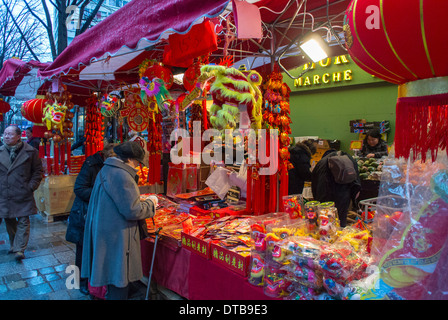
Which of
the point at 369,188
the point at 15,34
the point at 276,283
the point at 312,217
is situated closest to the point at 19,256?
the point at 276,283

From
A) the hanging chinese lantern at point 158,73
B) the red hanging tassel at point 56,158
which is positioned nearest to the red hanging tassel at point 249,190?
the hanging chinese lantern at point 158,73

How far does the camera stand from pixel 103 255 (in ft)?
8.49

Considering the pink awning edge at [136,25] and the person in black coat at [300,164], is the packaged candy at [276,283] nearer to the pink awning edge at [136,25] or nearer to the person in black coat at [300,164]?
the pink awning edge at [136,25]

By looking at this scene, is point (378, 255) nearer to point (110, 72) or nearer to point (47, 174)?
point (110, 72)

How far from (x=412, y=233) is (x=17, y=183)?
4545mm

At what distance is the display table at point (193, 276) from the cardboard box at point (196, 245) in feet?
0.16

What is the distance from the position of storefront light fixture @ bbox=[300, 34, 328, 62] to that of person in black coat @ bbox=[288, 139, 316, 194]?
1.38 meters

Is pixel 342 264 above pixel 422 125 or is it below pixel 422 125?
below

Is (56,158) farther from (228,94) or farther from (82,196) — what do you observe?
(228,94)

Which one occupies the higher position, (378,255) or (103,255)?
(378,255)

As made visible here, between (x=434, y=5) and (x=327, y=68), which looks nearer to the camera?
(x=434, y=5)

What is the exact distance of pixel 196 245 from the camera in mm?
2689

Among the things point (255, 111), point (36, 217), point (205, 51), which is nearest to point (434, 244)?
point (255, 111)

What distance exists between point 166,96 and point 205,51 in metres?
1.14
